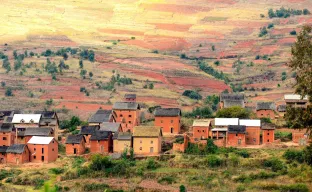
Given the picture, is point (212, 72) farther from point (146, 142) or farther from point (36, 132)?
point (36, 132)

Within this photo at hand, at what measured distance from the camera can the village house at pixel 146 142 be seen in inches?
2142

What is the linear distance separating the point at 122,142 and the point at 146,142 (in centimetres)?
159

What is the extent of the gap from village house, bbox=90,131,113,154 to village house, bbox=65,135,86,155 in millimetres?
728

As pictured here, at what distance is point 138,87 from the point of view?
87.1 m

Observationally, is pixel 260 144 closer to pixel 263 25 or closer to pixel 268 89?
pixel 268 89

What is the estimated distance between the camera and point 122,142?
180 feet

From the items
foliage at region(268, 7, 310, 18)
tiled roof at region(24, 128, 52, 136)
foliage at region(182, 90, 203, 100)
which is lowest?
tiled roof at region(24, 128, 52, 136)

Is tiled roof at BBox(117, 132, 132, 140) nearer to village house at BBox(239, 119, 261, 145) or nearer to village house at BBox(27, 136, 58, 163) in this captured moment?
village house at BBox(27, 136, 58, 163)

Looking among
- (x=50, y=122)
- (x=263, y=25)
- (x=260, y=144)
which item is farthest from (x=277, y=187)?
(x=263, y=25)

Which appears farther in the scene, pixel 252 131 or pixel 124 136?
pixel 252 131

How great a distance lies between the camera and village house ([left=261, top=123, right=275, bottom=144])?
55625mm

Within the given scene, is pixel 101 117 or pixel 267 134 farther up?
pixel 101 117

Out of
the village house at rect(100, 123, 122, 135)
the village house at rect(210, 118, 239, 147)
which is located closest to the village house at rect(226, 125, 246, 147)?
the village house at rect(210, 118, 239, 147)

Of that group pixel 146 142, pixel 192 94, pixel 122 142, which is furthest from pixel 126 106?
pixel 192 94
